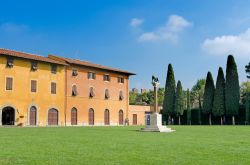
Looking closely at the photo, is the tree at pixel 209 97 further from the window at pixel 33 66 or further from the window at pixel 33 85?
the window at pixel 33 66

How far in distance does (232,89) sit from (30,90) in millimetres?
26420

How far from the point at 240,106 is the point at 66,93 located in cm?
2385

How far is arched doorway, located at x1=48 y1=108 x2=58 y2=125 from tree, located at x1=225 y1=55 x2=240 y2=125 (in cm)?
2269

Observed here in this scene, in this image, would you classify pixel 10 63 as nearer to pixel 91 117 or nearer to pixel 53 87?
pixel 53 87

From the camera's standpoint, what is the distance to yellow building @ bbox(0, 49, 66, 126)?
3841 cm

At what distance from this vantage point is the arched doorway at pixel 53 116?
141 feet

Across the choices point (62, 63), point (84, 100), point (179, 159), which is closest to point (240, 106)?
point (84, 100)

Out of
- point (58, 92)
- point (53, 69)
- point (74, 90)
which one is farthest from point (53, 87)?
point (74, 90)

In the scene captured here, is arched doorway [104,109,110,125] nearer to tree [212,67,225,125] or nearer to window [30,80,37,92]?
window [30,80,37,92]

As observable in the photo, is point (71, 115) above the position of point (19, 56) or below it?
below

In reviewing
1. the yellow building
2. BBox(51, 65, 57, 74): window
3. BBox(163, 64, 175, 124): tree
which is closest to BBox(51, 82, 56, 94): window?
the yellow building

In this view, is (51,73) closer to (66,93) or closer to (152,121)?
(66,93)

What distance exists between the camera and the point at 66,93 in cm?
4488

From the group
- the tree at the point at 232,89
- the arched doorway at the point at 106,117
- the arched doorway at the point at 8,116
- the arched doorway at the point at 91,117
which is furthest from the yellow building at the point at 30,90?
the tree at the point at 232,89
